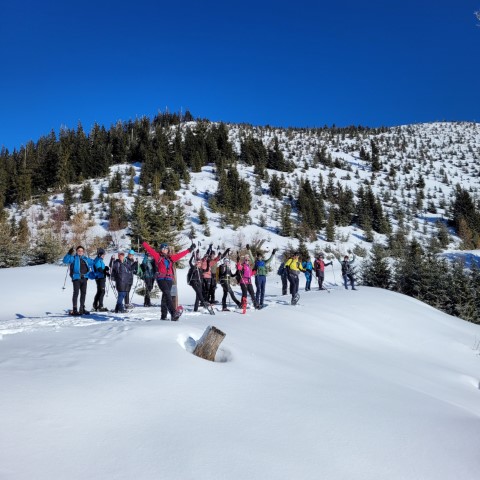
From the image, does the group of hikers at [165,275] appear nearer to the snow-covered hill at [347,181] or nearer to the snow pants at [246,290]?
the snow pants at [246,290]

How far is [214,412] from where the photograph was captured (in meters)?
3.94

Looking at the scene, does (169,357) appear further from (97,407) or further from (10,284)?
(10,284)

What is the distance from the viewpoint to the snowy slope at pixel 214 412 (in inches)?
120

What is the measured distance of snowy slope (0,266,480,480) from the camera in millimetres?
3051

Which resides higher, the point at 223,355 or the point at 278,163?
the point at 278,163

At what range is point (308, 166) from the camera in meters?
62.6

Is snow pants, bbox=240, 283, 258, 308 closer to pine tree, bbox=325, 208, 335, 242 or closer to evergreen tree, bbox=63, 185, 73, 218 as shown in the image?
pine tree, bbox=325, 208, 335, 242

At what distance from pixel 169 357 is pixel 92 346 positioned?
116 cm

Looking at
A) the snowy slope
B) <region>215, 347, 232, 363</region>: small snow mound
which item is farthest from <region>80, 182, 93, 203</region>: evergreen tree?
<region>215, 347, 232, 363</region>: small snow mound

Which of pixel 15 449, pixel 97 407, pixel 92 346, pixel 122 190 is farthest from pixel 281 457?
pixel 122 190

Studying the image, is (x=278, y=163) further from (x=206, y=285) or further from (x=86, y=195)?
(x=206, y=285)

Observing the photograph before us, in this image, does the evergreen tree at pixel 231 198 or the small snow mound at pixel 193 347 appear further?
the evergreen tree at pixel 231 198

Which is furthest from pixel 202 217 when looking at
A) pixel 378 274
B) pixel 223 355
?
pixel 223 355

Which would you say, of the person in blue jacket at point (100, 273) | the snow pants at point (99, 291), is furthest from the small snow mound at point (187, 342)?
the snow pants at point (99, 291)
